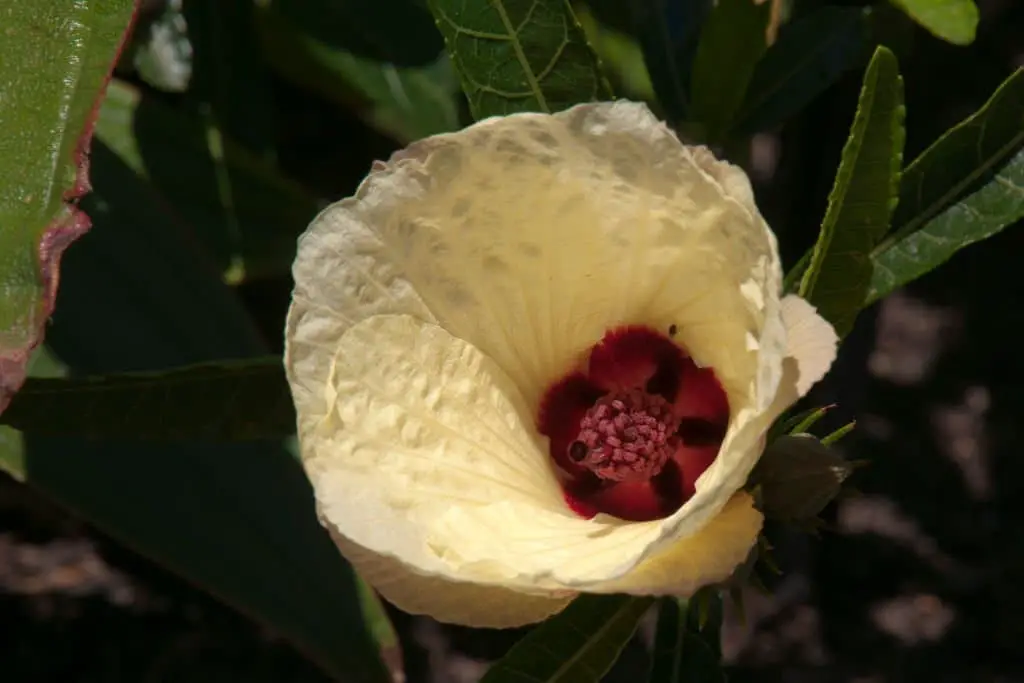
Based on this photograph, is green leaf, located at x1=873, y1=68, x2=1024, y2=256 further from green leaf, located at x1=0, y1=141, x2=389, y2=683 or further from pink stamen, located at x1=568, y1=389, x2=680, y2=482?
green leaf, located at x1=0, y1=141, x2=389, y2=683

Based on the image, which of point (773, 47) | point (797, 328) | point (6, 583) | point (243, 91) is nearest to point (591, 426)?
point (797, 328)

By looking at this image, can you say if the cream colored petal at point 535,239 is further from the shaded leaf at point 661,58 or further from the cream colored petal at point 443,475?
the shaded leaf at point 661,58

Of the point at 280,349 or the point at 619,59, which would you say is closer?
the point at 619,59

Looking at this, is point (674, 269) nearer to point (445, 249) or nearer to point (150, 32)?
point (445, 249)

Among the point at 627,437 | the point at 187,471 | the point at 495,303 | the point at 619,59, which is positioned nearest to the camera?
the point at 495,303

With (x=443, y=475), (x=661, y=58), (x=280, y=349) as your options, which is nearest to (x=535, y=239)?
(x=443, y=475)

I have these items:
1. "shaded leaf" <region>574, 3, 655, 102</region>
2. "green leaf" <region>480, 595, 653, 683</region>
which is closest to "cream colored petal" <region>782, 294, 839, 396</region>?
"green leaf" <region>480, 595, 653, 683</region>

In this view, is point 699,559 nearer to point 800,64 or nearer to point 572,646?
point 572,646
